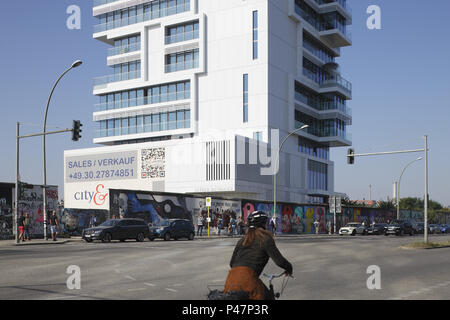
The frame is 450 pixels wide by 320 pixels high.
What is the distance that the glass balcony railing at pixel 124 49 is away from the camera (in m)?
68.8

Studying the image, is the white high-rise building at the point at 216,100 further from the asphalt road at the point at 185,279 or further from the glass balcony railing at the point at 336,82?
the asphalt road at the point at 185,279

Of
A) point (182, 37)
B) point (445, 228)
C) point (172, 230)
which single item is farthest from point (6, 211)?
point (445, 228)

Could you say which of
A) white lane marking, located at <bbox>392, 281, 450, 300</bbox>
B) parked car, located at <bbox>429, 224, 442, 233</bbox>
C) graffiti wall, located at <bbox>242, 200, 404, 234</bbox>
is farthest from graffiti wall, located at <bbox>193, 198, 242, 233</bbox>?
parked car, located at <bbox>429, 224, 442, 233</bbox>

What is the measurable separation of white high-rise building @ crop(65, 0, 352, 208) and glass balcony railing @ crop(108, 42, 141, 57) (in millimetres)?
154

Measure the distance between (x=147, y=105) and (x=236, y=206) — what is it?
22822 millimetres

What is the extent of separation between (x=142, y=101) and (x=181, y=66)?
689 centimetres

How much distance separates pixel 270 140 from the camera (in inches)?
2350

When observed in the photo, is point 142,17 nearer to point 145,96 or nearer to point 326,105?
point 145,96

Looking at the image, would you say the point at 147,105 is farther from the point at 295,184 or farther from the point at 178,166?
the point at 295,184

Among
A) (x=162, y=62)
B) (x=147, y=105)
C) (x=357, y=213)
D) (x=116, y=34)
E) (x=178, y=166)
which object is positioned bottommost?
(x=357, y=213)

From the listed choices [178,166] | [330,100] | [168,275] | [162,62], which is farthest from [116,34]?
[168,275]

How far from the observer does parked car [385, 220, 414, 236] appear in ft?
171

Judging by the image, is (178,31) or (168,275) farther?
(178,31)

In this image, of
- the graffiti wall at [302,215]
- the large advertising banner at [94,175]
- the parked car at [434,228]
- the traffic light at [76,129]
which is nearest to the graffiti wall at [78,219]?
the traffic light at [76,129]
